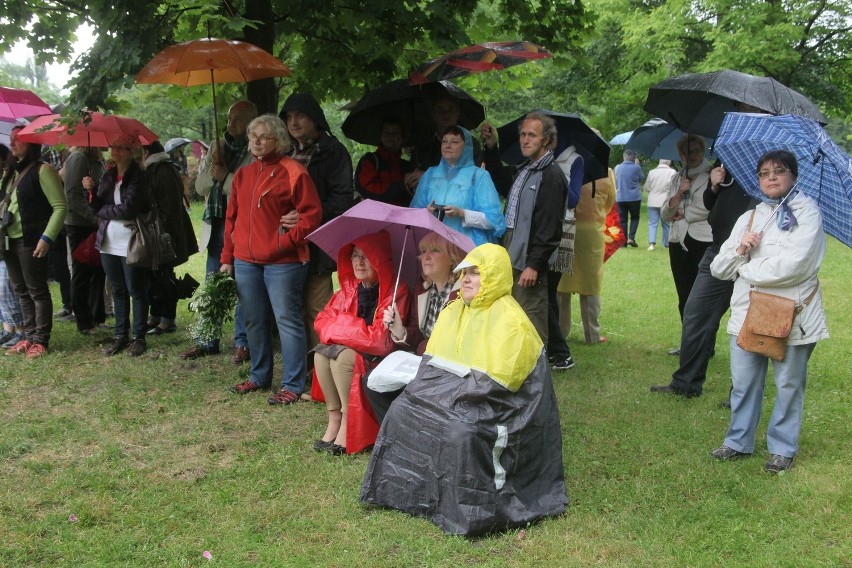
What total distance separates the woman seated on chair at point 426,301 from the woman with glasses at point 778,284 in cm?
156

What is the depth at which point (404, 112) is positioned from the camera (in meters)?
6.97

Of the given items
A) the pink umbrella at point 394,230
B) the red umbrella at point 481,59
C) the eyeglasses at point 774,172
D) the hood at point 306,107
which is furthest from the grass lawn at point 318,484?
the red umbrella at point 481,59

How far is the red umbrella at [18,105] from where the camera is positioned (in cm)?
786

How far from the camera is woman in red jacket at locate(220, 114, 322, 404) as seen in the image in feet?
18.9

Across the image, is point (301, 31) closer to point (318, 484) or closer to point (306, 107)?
point (306, 107)

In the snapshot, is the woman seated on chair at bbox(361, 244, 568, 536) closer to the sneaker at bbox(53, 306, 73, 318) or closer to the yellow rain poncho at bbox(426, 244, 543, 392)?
the yellow rain poncho at bbox(426, 244, 543, 392)

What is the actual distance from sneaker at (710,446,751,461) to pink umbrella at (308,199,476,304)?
6.29ft

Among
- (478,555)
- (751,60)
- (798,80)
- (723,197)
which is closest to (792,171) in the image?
(723,197)

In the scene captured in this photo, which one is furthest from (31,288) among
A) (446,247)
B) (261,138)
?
(446,247)

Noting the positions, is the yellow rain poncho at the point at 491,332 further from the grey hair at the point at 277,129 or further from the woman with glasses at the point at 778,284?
the grey hair at the point at 277,129

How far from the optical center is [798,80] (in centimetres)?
2148

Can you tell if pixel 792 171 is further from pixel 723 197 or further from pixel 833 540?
pixel 833 540

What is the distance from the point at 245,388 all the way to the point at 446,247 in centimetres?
233

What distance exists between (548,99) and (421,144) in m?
20.4
